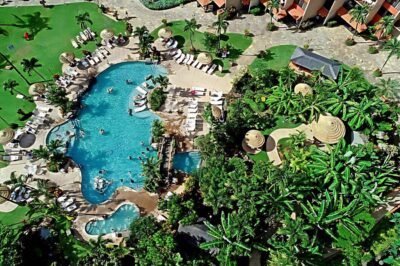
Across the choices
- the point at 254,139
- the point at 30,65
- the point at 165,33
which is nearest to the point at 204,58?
the point at 165,33

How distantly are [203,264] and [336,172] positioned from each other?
632 inches

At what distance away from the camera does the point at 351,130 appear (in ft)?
146

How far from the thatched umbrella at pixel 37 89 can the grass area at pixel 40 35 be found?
1452 millimetres

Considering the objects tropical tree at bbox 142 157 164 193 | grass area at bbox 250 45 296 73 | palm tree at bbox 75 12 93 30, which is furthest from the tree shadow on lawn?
grass area at bbox 250 45 296 73

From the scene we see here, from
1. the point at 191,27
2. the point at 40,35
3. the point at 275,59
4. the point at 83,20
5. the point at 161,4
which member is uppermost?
the point at 191,27

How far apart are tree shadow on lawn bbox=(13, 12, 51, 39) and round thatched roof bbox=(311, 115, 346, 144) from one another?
39567 millimetres

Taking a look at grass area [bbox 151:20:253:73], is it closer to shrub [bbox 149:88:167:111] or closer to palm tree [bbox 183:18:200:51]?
palm tree [bbox 183:18:200:51]

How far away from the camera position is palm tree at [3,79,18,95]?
1873 inches

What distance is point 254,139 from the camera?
42844 mm

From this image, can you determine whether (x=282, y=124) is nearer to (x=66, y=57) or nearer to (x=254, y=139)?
(x=254, y=139)

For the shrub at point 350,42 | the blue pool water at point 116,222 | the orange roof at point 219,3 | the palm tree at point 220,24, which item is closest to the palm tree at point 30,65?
the blue pool water at point 116,222

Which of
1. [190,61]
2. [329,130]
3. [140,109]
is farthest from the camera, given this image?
[190,61]

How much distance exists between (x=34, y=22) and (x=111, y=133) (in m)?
22.4

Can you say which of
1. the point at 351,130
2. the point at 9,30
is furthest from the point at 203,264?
the point at 9,30
